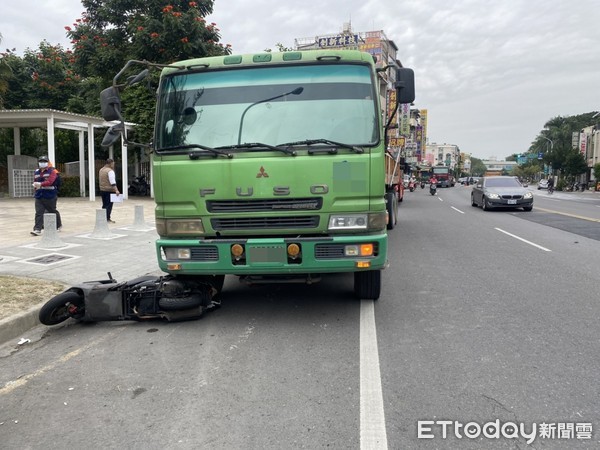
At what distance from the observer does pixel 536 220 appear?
15.8m

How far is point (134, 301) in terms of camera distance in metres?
5.28

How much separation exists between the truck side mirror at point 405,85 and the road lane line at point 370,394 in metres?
2.64

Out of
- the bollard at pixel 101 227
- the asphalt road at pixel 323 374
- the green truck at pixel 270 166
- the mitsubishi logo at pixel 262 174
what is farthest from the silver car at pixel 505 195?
the mitsubishi logo at pixel 262 174

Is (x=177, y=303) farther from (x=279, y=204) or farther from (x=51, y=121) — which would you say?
(x=51, y=121)

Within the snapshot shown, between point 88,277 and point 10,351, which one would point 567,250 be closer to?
point 88,277

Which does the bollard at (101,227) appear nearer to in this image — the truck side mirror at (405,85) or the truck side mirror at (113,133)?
the truck side mirror at (113,133)

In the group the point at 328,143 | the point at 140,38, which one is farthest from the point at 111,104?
the point at 140,38

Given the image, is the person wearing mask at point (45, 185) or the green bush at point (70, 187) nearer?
the person wearing mask at point (45, 185)

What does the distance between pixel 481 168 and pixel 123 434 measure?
659ft

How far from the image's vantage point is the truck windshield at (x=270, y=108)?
4961 mm

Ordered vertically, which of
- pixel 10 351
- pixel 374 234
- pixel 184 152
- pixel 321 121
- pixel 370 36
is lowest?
pixel 10 351

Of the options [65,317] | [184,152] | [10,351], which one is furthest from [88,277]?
[184,152]

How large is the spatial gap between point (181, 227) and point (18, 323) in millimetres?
2013

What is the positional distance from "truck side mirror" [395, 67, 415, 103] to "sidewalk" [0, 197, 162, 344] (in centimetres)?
456
